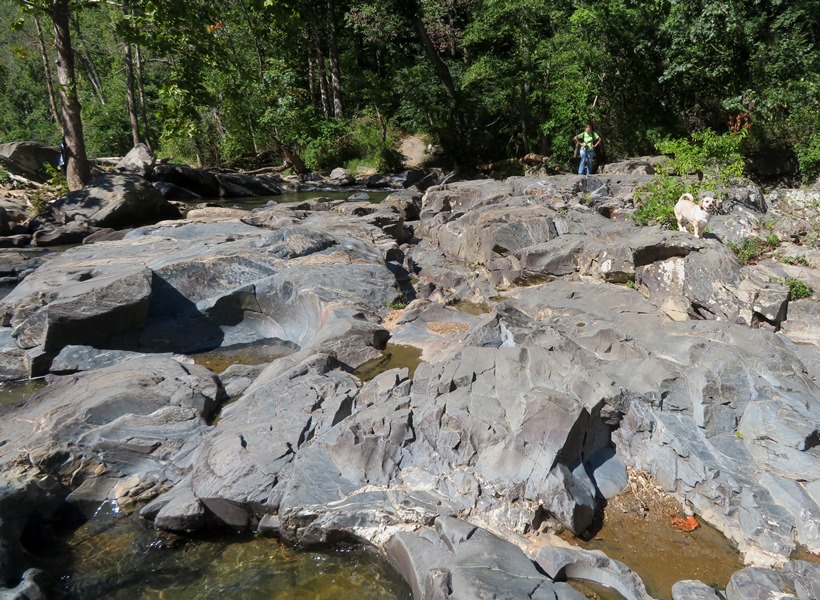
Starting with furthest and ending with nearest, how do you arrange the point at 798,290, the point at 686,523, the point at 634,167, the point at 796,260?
the point at 634,167 < the point at 796,260 < the point at 798,290 < the point at 686,523

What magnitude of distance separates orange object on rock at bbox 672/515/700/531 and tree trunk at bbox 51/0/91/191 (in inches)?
646

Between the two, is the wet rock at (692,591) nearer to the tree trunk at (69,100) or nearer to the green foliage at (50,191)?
the tree trunk at (69,100)

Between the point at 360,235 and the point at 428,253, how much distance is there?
1.50 metres

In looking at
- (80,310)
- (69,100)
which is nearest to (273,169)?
(69,100)

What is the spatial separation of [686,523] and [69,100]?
17.1 m

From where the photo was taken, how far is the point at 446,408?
537cm

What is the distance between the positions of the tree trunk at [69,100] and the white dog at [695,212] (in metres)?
14.6

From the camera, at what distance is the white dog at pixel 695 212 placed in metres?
7.68

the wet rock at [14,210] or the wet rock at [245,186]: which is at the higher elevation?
the wet rock at [14,210]

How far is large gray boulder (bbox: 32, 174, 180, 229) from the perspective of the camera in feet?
50.1

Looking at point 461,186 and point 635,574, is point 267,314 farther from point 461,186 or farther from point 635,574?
point 461,186

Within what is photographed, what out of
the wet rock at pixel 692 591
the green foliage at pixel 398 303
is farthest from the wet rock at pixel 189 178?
the wet rock at pixel 692 591

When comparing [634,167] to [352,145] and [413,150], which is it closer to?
[413,150]

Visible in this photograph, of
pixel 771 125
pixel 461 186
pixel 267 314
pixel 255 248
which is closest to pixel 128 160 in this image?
pixel 461 186
